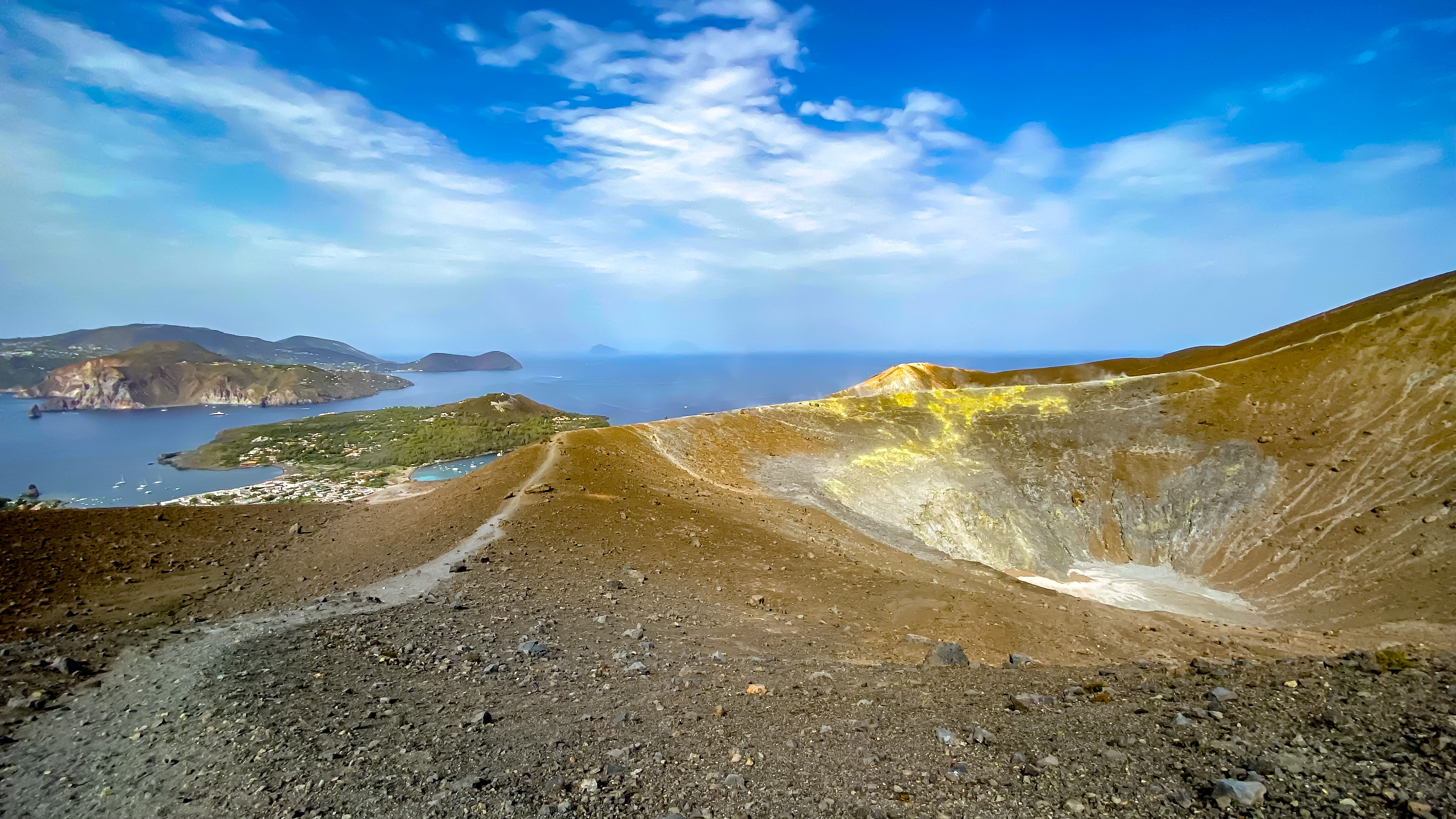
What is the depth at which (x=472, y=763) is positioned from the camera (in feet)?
18.7

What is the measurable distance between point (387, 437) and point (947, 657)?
66.5m

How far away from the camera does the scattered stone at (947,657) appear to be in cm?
958

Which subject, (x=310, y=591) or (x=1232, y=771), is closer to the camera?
(x=1232, y=771)

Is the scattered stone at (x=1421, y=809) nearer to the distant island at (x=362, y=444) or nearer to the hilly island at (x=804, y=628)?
the hilly island at (x=804, y=628)

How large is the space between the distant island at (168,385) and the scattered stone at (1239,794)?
137 meters

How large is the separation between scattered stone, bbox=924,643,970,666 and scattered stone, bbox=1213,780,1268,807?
16.2ft

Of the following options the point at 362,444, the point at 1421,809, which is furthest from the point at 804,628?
the point at 362,444

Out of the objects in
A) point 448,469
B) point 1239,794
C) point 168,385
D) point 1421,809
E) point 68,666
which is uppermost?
point 168,385

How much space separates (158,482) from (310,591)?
55032 millimetres

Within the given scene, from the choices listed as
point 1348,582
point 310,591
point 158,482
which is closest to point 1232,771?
point 310,591

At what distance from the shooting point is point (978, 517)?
84.7 feet

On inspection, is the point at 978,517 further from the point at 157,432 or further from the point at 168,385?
the point at 168,385

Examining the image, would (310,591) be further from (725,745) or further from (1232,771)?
(1232,771)

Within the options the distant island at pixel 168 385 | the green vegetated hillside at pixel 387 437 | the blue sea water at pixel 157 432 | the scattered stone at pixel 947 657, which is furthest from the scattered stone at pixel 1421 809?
the distant island at pixel 168 385
